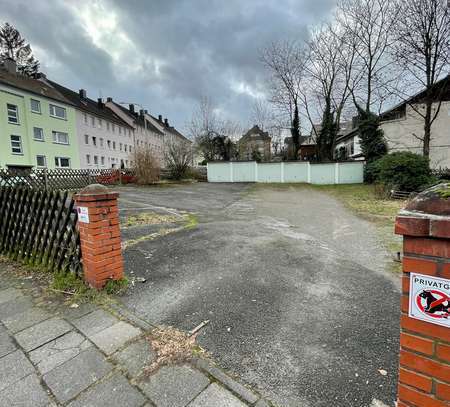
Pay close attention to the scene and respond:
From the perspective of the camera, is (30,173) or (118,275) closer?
(118,275)

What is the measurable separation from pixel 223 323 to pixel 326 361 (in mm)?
975

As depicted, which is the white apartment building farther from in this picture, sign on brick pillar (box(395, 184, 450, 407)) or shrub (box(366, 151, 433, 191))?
sign on brick pillar (box(395, 184, 450, 407))

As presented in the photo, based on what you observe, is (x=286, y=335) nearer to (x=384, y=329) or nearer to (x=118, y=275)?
(x=384, y=329)

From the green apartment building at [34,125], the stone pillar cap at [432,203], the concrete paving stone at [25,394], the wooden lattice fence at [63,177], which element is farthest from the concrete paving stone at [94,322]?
the green apartment building at [34,125]

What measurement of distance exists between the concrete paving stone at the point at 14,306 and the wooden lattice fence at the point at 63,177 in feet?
26.6

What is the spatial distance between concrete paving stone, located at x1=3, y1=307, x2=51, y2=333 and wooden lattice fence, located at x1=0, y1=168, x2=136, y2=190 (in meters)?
8.52

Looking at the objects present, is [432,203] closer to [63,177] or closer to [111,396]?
[111,396]

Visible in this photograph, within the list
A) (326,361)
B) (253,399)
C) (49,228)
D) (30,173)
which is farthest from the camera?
(30,173)

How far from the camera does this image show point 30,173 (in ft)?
43.0

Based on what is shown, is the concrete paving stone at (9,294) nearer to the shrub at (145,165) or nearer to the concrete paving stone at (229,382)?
the concrete paving stone at (229,382)

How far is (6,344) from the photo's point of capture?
226cm

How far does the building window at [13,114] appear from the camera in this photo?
22219 mm

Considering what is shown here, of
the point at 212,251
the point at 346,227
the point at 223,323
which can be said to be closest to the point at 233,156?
the point at 346,227

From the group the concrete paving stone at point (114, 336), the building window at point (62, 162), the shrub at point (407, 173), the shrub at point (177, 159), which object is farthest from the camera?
the building window at point (62, 162)
